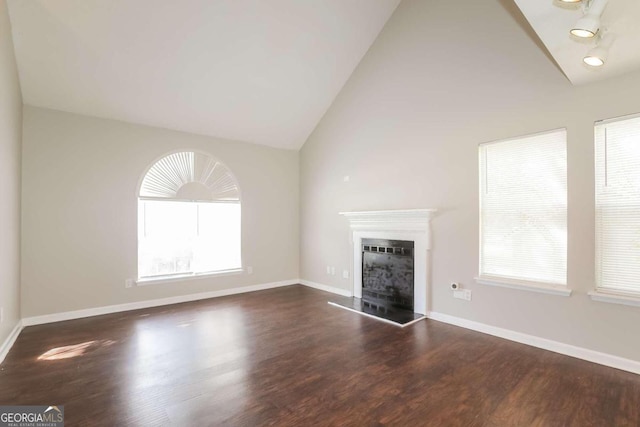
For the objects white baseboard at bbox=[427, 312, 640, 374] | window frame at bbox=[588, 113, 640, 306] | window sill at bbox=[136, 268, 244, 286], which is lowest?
white baseboard at bbox=[427, 312, 640, 374]

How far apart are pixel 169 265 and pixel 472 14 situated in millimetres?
5461

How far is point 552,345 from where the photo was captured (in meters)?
3.01

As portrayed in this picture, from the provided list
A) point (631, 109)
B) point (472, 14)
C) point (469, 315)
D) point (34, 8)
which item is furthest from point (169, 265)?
point (631, 109)

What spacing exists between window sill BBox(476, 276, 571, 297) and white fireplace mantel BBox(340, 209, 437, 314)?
2.48ft

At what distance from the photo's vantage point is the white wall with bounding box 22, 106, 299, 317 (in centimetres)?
389

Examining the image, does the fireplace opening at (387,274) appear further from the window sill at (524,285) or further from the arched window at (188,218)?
the arched window at (188,218)

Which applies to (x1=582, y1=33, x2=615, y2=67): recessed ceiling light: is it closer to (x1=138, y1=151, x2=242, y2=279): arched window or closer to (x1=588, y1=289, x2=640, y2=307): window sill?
(x1=588, y1=289, x2=640, y2=307): window sill

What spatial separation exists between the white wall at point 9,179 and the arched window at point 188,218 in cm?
136

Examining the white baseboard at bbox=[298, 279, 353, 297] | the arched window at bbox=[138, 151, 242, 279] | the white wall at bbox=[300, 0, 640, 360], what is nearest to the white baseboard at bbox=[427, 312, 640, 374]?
the white wall at bbox=[300, 0, 640, 360]

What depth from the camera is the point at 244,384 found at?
2.41 meters

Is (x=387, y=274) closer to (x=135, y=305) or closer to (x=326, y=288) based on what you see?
(x=326, y=288)

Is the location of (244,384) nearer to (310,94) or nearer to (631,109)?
(631,109)

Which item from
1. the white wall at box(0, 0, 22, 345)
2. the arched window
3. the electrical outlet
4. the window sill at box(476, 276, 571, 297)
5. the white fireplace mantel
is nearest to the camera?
→ the white wall at box(0, 0, 22, 345)

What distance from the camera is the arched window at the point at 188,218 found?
4730 millimetres
